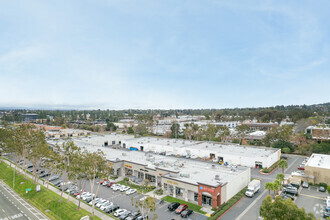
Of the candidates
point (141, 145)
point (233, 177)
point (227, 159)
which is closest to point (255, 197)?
point (233, 177)

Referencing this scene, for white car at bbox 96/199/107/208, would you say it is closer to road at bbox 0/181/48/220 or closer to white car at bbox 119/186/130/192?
white car at bbox 119/186/130/192

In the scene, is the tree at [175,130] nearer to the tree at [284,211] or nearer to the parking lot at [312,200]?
the parking lot at [312,200]

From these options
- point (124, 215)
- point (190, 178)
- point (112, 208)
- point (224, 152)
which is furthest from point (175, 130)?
point (124, 215)

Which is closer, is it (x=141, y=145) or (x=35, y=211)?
(x=35, y=211)

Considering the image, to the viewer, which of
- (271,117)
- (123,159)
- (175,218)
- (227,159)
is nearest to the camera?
(175,218)

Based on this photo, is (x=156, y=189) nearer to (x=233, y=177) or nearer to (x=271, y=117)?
(x=233, y=177)

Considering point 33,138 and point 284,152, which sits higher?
point 33,138

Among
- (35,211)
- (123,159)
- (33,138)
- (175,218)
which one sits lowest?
(35,211)
